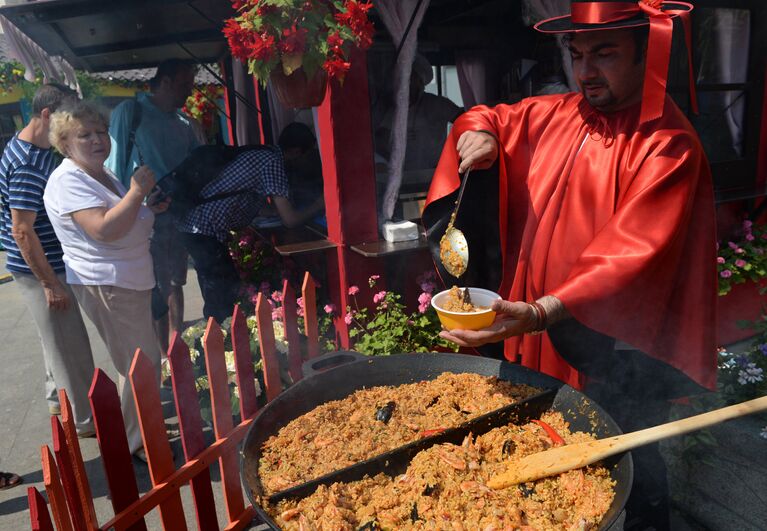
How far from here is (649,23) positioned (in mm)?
1849

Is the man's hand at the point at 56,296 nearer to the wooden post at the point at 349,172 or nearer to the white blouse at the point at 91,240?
the white blouse at the point at 91,240

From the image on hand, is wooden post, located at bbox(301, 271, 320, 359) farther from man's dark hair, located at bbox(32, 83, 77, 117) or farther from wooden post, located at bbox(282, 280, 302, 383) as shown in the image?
man's dark hair, located at bbox(32, 83, 77, 117)

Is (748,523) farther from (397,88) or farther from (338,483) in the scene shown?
(397,88)

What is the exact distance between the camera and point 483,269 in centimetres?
267

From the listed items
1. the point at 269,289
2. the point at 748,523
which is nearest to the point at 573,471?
the point at 748,523

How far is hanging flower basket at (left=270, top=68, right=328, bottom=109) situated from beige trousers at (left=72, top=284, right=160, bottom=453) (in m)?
1.68

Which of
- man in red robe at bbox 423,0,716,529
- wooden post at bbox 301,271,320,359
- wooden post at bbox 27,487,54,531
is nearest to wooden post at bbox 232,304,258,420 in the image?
wooden post at bbox 301,271,320,359

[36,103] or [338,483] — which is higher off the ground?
[36,103]

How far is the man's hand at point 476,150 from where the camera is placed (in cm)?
236

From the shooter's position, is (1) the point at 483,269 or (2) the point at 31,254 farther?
(2) the point at 31,254

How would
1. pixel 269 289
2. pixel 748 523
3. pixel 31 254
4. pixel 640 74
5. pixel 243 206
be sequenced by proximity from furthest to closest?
pixel 269 289 → pixel 243 206 → pixel 31 254 → pixel 748 523 → pixel 640 74

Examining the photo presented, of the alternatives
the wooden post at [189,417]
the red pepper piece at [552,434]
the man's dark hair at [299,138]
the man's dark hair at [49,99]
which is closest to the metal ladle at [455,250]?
the red pepper piece at [552,434]

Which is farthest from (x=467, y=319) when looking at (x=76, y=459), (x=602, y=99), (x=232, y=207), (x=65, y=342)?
(x=232, y=207)

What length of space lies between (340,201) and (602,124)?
87.9 inches
